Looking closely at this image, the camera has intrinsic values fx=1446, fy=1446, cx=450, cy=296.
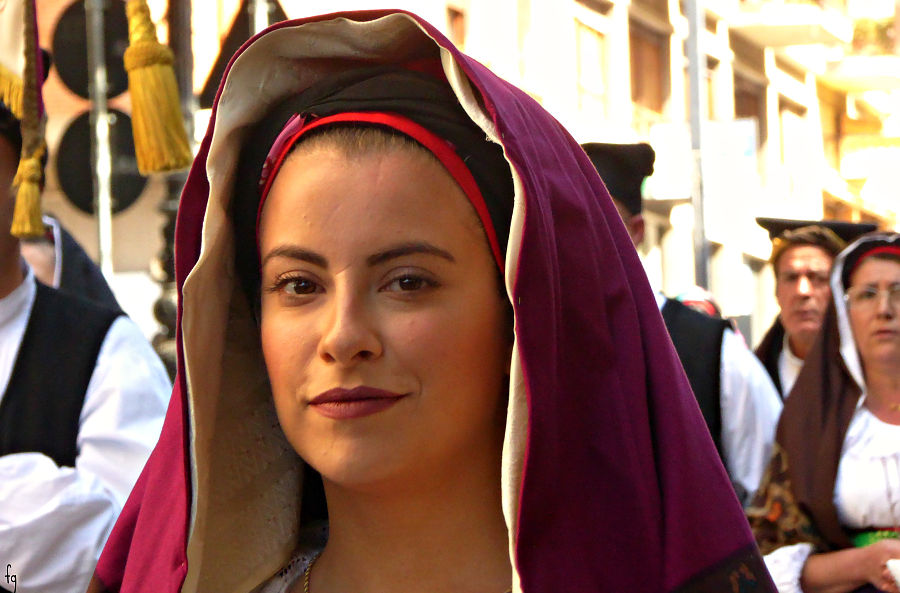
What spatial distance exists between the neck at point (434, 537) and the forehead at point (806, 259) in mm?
4650

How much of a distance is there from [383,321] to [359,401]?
4.2 inches

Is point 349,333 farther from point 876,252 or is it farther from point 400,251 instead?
point 876,252

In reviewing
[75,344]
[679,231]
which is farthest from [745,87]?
[75,344]

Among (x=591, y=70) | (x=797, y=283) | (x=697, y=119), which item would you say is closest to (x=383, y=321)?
(x=797, y=283)

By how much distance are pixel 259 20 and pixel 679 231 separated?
37.3ft

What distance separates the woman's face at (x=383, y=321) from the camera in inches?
72.6

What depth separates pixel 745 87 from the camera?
23.1m

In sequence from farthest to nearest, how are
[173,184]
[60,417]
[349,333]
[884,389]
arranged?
→ [173,184]
[884,389]
[60,417]
[349,333]

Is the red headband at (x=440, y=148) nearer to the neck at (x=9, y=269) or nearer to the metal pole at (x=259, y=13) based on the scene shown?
the neck at (x=9, y=269)

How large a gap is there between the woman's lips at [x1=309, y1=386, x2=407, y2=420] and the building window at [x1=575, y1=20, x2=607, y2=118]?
49.9ft

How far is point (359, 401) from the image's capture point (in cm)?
185

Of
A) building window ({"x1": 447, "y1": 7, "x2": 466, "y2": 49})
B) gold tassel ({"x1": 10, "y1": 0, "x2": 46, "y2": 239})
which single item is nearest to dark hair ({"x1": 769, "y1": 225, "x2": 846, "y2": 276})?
gold tassel ({"x1": 10, "y1": 0, "x2": 46, "y2": 239})

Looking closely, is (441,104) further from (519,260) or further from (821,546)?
(821,546)

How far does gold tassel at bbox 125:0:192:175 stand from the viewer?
12.3 ft
